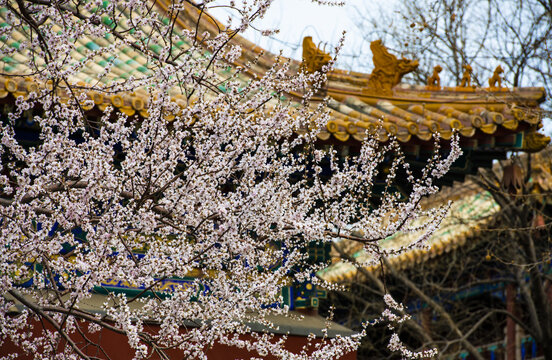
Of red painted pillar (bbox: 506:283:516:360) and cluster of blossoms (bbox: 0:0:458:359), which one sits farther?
red painted pillar (bbox: 506:283:516:360)

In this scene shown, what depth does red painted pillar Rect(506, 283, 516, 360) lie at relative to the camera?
34.8ft

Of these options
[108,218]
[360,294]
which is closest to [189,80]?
[108,218]

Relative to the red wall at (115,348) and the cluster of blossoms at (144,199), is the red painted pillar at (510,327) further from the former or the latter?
the cluster of blossoms at (144,199)

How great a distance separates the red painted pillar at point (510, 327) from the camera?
418 inches

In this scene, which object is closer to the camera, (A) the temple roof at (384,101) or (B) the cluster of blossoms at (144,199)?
(B) the cluster of blossoms at (144,199)

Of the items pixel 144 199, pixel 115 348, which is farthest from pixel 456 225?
pixel 144 199

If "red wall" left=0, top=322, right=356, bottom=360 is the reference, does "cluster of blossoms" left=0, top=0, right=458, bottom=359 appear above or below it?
above

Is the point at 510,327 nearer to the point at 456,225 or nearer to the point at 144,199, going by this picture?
the point at 456,225

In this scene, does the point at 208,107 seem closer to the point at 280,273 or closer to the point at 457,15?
the point at 280,273

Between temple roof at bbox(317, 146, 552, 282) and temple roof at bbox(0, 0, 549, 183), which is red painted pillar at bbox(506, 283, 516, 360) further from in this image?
temple roof at bbox(0, 0, 549, 183)

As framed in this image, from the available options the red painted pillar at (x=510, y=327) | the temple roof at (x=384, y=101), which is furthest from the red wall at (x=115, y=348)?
the red painted pillar at (x=510, y=327)

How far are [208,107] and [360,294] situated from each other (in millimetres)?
8045

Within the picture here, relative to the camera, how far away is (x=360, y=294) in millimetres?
11703

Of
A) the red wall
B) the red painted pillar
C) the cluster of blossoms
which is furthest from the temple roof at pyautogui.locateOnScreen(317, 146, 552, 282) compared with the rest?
the cluster of blossoms
